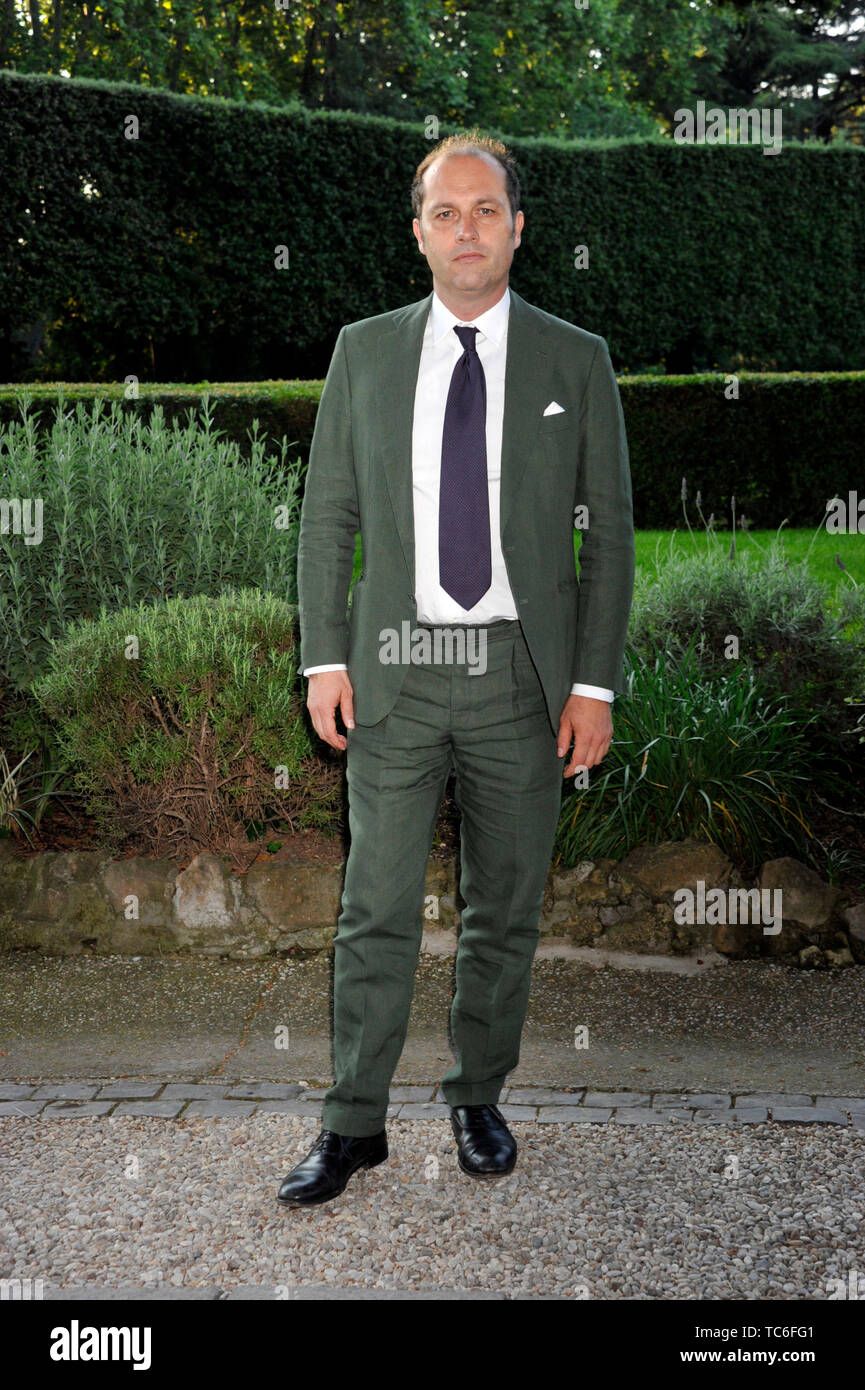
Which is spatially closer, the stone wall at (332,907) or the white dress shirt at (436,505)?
the white dress shirt at (436,505)

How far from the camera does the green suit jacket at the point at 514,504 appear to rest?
3062 mm

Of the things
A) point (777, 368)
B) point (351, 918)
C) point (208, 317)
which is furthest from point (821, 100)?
point (351, 918)

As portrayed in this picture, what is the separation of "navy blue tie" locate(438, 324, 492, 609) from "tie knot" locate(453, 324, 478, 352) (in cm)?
15

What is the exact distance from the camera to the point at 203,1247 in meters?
2.91

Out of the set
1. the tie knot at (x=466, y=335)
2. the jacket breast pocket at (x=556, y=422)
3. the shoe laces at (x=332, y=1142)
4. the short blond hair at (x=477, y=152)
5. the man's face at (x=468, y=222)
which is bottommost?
the shoe laces at (x=332, y=1142)

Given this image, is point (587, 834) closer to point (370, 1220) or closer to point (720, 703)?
point (720, 703)

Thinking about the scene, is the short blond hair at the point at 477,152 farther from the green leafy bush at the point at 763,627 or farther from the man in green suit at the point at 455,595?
the green leafy bush at the point at 763,627

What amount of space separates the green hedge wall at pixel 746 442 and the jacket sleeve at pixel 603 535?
8.05 m

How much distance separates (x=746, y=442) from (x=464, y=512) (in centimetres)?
893

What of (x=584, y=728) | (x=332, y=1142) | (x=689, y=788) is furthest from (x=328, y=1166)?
(x=689, y=788)

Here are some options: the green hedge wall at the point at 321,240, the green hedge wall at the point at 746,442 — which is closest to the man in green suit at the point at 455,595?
the green hedge wall at the point at 746,442

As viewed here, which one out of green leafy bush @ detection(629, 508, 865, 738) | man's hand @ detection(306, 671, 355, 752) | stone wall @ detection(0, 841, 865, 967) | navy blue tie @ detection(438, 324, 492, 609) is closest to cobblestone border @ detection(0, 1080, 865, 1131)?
stone wall @ detection(0, 841, 865, 967)

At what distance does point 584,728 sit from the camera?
316 centimetres

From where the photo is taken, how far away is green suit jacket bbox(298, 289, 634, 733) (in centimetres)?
306
